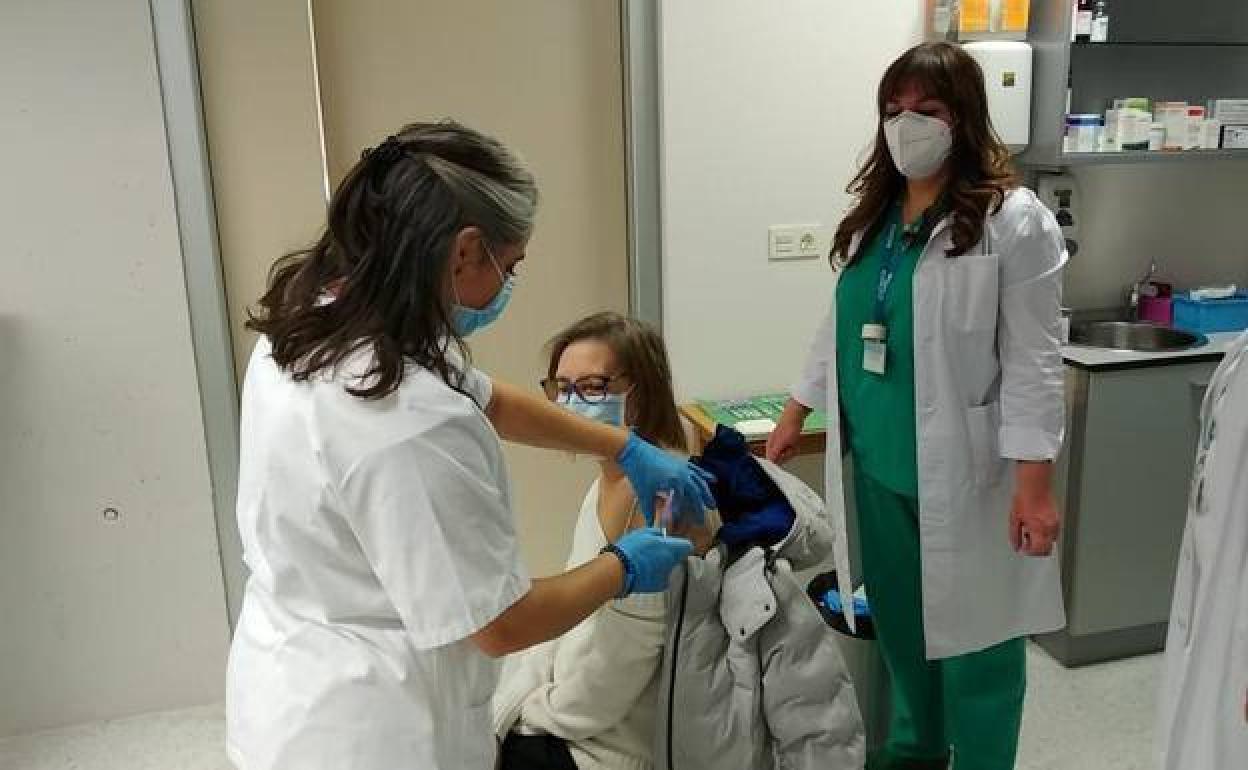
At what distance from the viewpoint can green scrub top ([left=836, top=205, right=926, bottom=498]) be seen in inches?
68.5

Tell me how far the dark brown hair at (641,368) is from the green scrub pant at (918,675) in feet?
1.51

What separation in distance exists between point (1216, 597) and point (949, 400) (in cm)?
Result: 57

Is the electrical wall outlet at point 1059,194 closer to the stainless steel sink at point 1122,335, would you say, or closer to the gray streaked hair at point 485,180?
the stainless steel sink at point 1122,335

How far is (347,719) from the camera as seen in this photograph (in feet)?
3.53

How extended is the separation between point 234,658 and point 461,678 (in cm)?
30

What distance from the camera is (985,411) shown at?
171 cm

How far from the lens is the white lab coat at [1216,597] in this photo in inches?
45.2

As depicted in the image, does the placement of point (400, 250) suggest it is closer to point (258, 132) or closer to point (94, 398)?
point (258, 132)

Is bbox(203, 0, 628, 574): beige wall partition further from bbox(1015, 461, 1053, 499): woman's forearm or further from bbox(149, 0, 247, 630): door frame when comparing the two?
bbox(1015, 461, 1053, 499): woman's forearm

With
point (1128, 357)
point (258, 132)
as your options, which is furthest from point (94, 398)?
point (1128, 357)

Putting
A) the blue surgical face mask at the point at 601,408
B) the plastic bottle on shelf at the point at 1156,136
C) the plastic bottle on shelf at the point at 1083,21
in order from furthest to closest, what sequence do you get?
the plastic bottle on shelf at the point at 1156,136, the plastic bottle on shelf at the point at 1083,21, the blue surgical face mask at the point at 601,408

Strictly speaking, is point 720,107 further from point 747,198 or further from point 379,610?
point 379,610

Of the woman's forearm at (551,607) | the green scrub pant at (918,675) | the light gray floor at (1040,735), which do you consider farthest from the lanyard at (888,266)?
the light gray floor at (1040,735)

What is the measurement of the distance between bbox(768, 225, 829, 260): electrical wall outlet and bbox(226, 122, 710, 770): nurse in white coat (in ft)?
5.10
